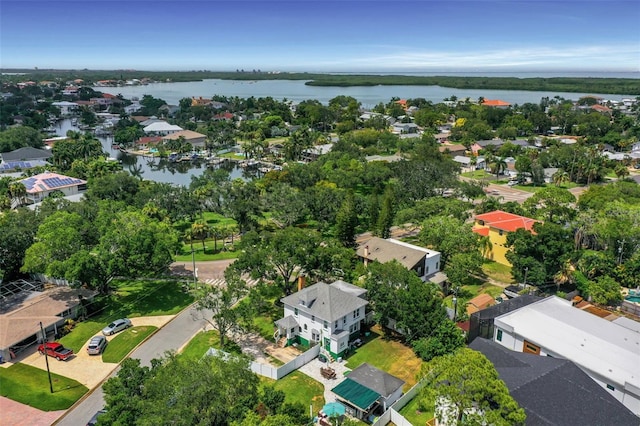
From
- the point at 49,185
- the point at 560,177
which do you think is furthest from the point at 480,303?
the point at 49,185

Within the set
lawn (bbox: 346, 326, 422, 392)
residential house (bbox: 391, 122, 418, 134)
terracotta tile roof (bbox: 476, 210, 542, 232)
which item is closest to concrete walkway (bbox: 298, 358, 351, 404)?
lawn (bbox: 346, 326, 422, 392)

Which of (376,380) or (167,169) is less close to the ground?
(376,380)

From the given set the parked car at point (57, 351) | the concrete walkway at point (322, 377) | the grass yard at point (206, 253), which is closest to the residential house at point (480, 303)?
the concrete walkway at point (322, 377)

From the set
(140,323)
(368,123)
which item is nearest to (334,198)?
(140,323)

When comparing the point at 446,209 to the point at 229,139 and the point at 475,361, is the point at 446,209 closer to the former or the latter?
the point at 475,361

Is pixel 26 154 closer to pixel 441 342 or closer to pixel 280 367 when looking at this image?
pixel 280 367
